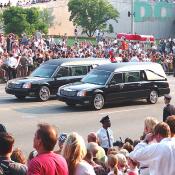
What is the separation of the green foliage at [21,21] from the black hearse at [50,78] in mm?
32331

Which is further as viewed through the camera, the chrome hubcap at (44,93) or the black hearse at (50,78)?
the chrome hubcap at (44,93)

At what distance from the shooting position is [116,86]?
20797mm

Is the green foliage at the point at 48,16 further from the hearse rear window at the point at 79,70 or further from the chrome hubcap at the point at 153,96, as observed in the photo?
the chrome hubcap at the point at 153,96

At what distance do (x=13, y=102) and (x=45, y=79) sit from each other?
5.16ft

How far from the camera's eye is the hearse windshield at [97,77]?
68.3ft

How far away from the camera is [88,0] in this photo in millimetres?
74500

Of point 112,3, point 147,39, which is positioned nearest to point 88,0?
point 112,3

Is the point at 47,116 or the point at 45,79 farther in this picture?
the point at 45,79

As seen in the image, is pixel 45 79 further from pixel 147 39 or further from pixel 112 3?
pixel 112 3

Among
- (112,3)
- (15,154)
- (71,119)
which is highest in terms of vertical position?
(112,3)

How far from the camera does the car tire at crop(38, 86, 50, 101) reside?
71.8 feet

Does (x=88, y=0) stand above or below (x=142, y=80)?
above

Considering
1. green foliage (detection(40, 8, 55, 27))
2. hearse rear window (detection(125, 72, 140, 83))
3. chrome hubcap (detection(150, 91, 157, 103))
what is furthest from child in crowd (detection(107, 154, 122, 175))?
green foliage (detection(40, 8, 55, 27))

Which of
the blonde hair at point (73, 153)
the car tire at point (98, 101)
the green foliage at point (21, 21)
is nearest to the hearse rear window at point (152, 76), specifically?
the car tire at point (98, 101)
